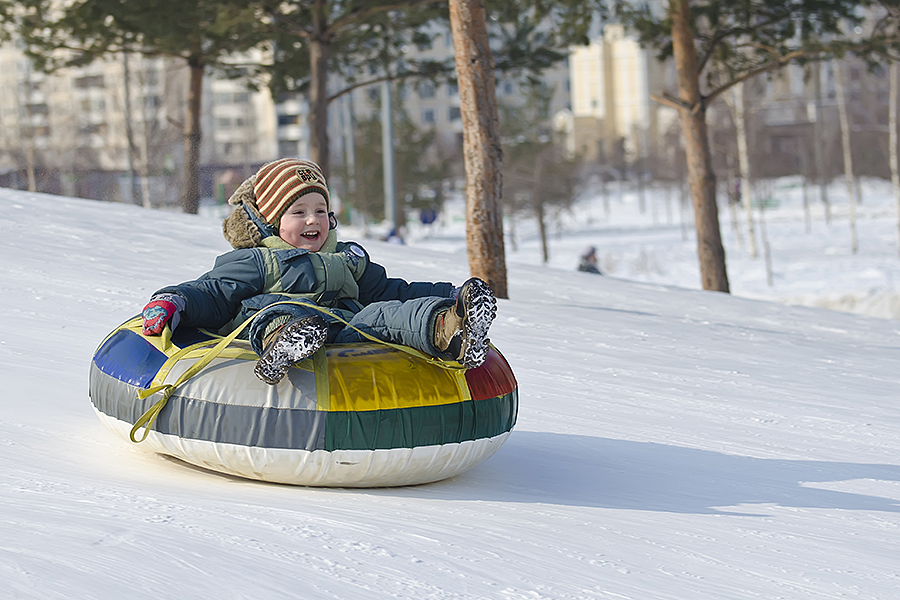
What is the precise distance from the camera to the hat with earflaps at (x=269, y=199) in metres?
4.07

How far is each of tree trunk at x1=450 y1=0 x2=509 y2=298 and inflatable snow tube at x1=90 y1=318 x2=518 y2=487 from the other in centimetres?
583

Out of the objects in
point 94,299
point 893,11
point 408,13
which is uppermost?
point 408,13

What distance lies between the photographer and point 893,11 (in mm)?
13281

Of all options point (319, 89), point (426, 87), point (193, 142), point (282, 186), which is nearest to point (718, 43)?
point (319, 89)

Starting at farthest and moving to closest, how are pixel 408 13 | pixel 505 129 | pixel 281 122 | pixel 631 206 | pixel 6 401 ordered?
pixel 281 122 → pixel 631 206 → pixel 505 129 → pixel 408 13 → pixel 6 401

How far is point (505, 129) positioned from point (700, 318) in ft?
99.3

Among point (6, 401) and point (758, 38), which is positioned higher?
point (758, 38)

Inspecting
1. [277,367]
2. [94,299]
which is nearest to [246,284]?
[277,367]

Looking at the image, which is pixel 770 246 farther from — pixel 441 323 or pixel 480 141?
pixel 441 323

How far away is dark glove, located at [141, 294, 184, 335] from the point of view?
373cm

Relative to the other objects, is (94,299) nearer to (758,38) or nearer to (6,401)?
(6,401)

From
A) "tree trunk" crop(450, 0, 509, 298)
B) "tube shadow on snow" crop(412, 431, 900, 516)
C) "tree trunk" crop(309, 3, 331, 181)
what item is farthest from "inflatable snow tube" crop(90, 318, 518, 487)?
"tree trunk" crop(309, 3, 331, 181)

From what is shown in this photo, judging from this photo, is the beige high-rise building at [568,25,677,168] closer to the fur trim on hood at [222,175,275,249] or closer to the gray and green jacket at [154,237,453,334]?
the fur trim on hood at [222,175,275,249]

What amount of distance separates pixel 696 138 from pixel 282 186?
36.4 ft
